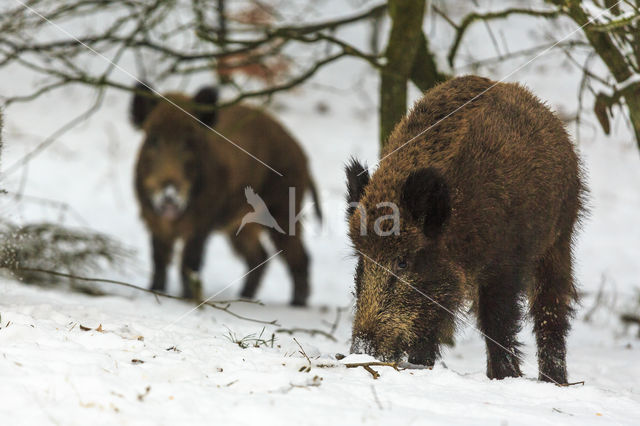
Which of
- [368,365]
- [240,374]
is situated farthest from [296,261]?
[240,374]

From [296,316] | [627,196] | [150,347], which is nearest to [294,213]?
[296,316]

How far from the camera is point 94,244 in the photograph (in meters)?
6.48

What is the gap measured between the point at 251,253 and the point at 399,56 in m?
4.08

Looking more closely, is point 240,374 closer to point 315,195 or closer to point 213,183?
point 213,183

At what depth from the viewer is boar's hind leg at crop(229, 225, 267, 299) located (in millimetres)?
8297

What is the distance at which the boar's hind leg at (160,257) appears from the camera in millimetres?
7562

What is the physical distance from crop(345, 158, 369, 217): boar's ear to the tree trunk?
1.59 metres

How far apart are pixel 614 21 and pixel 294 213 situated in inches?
199

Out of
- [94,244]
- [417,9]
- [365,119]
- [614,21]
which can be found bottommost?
[94,244]

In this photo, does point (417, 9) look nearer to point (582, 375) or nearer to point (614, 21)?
point (614, 21)

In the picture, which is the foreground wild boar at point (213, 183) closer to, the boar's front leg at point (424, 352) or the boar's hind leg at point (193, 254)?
the boar's hind leg at point (193, 254)

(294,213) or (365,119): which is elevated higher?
(365,119)

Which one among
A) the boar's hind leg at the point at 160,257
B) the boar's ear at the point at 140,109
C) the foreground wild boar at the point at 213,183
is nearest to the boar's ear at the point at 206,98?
the foreground wild boar at the point at 213,183

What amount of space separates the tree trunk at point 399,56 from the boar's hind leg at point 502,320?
2079mm
